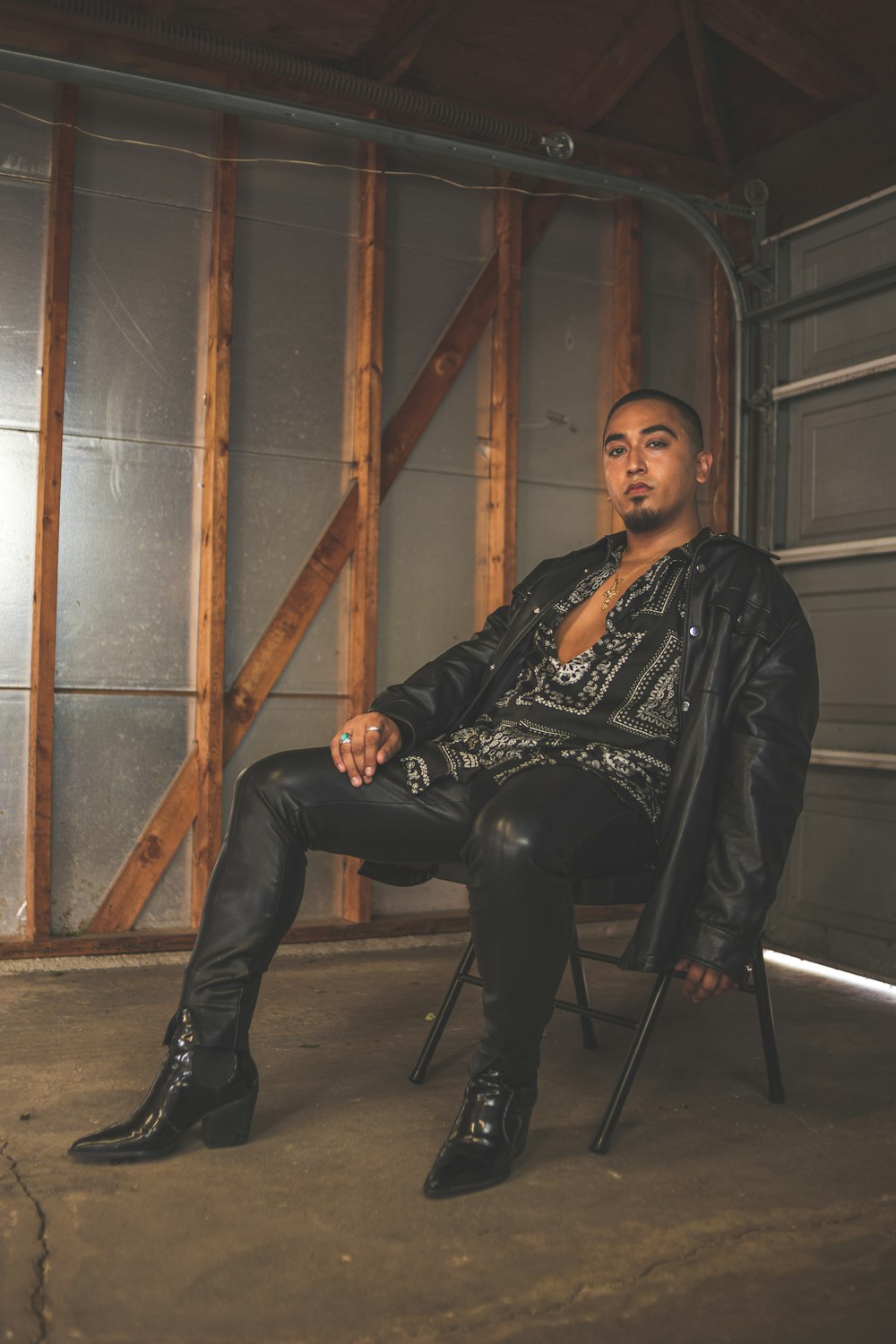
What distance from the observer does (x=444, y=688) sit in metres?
2.55

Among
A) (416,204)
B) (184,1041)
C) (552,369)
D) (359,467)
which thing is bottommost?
(184,1041)

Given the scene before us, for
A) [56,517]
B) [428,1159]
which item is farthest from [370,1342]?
[56,517]

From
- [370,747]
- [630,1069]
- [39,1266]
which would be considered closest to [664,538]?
[370,747]

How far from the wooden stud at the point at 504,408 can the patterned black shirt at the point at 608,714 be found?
188 centimetres

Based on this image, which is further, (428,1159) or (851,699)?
(851,699)

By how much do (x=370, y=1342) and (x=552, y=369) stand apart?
12.2ft

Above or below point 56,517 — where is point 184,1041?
below

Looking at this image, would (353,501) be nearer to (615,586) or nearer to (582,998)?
(615,586)

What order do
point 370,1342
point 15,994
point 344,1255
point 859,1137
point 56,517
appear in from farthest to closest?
point 56,517, point 15,994, point 859,1137, point 344,1255, point 370,1342

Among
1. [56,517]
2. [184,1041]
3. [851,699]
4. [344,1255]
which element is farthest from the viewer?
[851,699]

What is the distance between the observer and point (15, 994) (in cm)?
325

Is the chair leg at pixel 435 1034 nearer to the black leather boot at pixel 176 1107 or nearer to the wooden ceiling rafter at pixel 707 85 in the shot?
the black leather boot at pixel 176 1107

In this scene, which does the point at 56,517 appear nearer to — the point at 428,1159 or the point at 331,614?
the point at 331,614

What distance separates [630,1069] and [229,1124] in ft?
2.30
